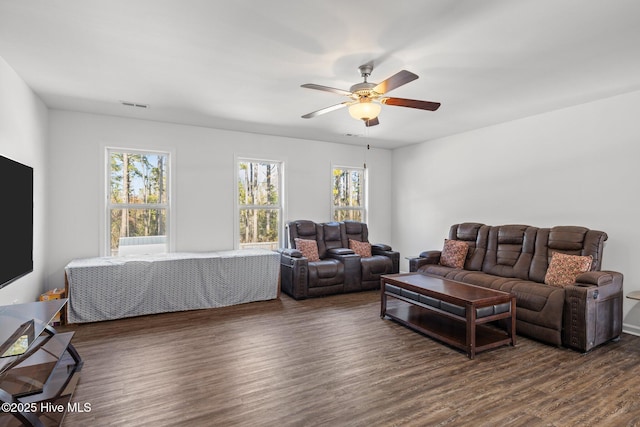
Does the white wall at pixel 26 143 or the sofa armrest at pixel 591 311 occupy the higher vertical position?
the white wall at pixel 26 143

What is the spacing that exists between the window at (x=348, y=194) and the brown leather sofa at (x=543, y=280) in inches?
85.3

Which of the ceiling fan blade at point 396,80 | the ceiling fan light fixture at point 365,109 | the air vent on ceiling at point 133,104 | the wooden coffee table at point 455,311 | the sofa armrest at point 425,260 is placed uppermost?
the air vent on ceiling at point 133,104

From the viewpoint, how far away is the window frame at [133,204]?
4750 millimetres

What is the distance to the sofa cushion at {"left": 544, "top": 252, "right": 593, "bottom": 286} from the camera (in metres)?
3.60

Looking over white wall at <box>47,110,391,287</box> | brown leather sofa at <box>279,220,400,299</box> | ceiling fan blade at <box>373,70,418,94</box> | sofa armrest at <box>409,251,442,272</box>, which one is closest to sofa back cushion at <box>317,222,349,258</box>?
brown leather sofa at <box>279,220,400,299</box>

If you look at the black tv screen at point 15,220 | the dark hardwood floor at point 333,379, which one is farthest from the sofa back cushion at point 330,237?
the black tv screen at point 15,220

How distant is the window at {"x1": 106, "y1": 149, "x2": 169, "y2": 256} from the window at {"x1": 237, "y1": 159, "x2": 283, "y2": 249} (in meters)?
1.19

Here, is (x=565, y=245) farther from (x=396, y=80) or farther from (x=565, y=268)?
(x=396, y=80)

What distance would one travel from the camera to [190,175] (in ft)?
17.3

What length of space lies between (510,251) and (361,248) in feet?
7.74

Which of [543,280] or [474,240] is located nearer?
[543,280]

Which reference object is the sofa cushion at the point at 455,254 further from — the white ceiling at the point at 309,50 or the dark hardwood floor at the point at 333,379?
the white ceiling at the point at 309,50

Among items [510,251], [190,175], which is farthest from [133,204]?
[510,251]

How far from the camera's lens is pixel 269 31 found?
2.51 metres
